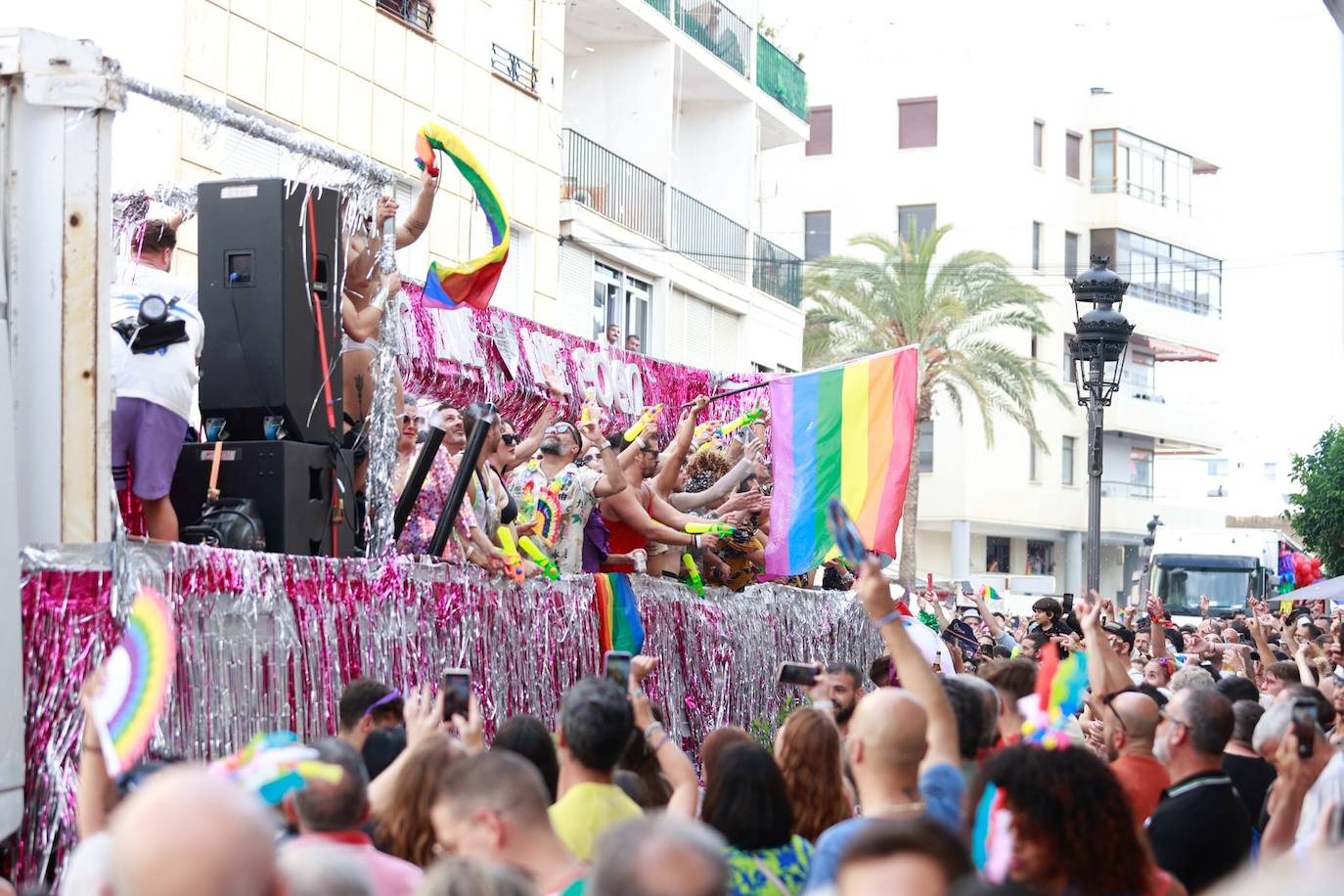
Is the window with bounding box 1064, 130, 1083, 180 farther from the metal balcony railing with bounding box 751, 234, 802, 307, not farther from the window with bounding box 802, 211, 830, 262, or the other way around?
the metal balcony railing with bounding box 751, 234, 802, 307

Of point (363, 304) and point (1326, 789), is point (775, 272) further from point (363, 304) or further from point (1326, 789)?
point (1326, 789)

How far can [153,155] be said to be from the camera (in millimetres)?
13562

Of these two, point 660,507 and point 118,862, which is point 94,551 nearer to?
point 118,862

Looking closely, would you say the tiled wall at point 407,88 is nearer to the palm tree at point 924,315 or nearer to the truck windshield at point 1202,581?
the truck windshield at point 1202,581

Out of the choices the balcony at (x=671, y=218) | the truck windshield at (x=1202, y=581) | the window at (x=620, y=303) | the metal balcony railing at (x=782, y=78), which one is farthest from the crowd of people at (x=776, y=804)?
the truck windshield at (x=1202, y=581)

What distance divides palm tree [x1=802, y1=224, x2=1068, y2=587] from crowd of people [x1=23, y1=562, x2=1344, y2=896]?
100 feet

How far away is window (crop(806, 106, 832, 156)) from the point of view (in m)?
50.0

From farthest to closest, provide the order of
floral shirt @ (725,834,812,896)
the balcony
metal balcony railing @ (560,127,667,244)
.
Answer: the balcony, metal balcony railing @ (560,127,667,244), floral shirt @ (725,834,812,896)

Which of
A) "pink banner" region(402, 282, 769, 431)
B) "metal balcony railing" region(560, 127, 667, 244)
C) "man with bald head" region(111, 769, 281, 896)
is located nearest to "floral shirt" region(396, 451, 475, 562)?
"pink banner" region(402, 282, 769, 431)

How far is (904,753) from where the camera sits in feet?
15.0

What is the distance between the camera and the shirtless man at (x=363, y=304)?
7.77 meters

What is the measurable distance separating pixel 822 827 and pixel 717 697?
520 centimetres

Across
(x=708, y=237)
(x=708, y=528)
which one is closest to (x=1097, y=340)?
(x=708, y=528)

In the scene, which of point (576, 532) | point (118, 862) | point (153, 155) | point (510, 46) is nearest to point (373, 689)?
point (118, 862)
